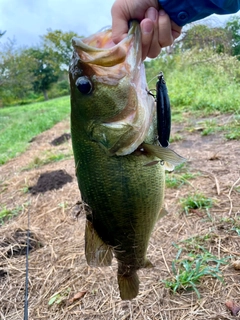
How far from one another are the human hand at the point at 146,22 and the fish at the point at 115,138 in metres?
0.06

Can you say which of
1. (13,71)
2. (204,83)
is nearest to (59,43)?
(13,71)

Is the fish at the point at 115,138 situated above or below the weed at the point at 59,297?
above

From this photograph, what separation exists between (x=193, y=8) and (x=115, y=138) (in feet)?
2.53

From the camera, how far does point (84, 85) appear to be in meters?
1.37

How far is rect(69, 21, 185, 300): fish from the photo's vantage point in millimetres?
1333

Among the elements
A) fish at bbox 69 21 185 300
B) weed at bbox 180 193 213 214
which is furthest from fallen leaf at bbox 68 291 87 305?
weed at bbox 180 193 213 214

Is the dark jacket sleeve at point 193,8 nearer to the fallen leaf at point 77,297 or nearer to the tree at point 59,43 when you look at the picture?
the fallen leaf at point 77,297

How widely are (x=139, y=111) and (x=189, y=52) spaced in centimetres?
997

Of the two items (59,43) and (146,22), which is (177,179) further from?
(59,43)

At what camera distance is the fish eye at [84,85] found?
136 cm

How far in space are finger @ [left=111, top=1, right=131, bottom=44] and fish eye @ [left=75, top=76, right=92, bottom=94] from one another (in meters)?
0.25

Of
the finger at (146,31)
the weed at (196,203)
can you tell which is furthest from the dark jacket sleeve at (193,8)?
the weed at (196,203)

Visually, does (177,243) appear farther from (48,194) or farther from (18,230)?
(48,194)

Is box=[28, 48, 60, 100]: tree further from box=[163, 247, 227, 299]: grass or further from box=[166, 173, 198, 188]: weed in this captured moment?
box=[163, 247, 227, 299]: grass
